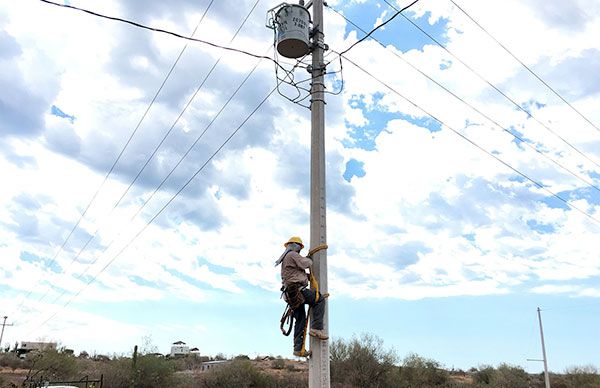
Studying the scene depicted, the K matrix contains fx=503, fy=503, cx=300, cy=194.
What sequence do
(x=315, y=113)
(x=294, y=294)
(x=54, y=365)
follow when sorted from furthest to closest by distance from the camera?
(x=54, y=365)
(x=315, y=113)
(x=294, y=294)

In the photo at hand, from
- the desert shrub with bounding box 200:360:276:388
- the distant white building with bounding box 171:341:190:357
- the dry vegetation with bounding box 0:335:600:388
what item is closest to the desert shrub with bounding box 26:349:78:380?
the dry vegetation with bounding box 0:335:600:388

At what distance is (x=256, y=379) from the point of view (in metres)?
31.9

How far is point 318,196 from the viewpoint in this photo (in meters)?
6.70

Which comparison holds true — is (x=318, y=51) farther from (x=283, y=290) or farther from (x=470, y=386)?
(x=470, y=386)

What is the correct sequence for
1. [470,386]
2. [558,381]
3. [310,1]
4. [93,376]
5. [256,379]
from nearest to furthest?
1. [310,1]
2. [93,376]
3. [256,379]
4. [470,386]
5. [558,381]

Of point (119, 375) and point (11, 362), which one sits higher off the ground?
point (11, 362)

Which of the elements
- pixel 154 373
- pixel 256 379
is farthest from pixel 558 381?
pixel 154 373

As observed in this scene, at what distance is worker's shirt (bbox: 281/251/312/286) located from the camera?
20.6 feet

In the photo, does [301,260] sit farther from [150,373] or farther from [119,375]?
[150,373]

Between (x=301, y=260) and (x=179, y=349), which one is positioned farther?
(x=179, y=349)

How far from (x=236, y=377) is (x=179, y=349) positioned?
3848 centimetres

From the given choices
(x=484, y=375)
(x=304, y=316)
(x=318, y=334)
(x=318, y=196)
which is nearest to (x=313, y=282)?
(x=304, y=316)

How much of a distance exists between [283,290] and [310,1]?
474 cm

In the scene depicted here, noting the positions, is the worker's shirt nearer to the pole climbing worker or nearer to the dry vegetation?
the pole climbing worker
